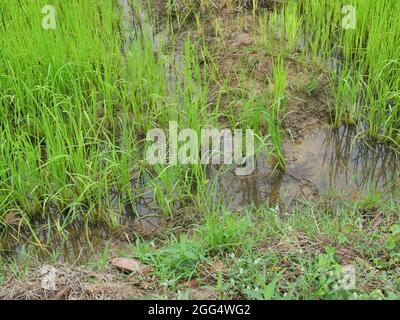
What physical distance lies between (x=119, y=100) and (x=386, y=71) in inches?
70.8

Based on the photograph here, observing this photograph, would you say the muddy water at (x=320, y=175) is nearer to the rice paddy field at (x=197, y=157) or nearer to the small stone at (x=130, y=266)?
the rice paddy field at (x=197, y=157)

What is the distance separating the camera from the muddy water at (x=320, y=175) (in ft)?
9.84

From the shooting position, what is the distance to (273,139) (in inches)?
121

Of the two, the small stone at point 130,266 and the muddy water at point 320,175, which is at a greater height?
the muddy water at point 320,175

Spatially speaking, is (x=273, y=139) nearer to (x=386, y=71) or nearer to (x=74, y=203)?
(x=386, y=71)

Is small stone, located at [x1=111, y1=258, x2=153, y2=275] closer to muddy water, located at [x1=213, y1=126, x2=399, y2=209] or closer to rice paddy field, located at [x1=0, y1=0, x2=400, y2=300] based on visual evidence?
rice paddy field, located at [x1=0, y1=0, x2=400, y2=300]

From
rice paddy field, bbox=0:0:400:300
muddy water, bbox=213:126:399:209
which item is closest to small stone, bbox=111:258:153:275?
rice paddy field, bbox=0:0:400:300

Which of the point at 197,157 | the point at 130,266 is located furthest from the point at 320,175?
the point at 130,266

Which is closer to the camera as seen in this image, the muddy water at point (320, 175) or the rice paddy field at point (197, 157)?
the rice paddy field at point (197, 157)

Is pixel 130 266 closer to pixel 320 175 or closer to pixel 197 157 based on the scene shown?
pixel 197 157

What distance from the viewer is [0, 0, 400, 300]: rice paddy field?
7.84 feet

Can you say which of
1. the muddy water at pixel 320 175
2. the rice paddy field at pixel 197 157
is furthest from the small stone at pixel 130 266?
the muddy water at pixel 320 175

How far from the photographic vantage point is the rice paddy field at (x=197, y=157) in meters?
2.39
